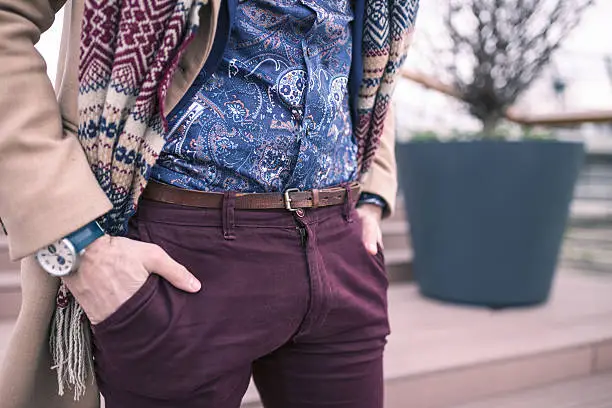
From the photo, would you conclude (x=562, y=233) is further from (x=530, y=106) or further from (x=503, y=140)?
(x=530, y=106)

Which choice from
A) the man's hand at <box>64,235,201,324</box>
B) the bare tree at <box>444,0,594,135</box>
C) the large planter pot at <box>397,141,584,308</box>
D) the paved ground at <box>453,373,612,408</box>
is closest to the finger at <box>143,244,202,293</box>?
the man's hand at <box>64,235,201,324</box>

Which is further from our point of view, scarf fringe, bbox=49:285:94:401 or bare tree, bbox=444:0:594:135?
bare tree, bbox=444:0:594:135

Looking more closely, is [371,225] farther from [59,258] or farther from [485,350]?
[485,350]

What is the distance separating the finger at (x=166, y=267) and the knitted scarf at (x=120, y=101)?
0.07m

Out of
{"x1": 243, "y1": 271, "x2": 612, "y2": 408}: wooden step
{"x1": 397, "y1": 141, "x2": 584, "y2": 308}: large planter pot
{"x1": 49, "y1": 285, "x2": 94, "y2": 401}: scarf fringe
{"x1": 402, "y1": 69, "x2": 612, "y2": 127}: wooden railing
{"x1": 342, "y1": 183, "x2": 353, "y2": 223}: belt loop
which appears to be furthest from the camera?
{"x1": 402, "y1": 69, "x2": 612, "y2": 127}: wooden railing

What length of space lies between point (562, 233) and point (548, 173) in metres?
0.31

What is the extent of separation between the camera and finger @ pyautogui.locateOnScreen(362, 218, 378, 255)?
1003 millimetres

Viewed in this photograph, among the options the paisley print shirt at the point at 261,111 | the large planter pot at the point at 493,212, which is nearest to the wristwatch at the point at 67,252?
the paisley print shirt at the point at 261,111

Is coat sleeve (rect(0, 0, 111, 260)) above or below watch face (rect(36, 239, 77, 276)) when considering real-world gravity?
above

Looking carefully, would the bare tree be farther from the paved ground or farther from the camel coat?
the camel coat

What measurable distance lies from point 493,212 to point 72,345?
1922 millimetres

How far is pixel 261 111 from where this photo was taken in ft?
2.73

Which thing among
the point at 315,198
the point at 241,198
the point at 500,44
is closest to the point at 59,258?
the point at 241,198

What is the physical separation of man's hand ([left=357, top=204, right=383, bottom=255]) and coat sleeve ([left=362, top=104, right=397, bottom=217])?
3 centimetres
